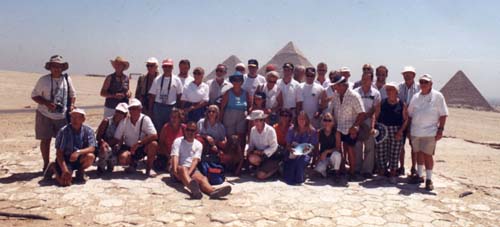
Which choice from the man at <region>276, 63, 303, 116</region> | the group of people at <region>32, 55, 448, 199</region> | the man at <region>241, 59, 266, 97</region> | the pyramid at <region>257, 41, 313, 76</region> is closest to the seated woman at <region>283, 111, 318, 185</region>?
the group of people at <region>32, 55, 448, 199</region>

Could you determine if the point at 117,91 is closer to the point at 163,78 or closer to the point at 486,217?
the point at 163,78

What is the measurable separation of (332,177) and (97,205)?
10.9ft

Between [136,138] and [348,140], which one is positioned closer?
[136,138]

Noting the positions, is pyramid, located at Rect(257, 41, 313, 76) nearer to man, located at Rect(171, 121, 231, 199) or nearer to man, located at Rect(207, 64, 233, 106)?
man, located at Rect(207, 64, 233, 106)

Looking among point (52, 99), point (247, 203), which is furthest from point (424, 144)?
point (52, 99)

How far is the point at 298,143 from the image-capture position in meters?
5.61

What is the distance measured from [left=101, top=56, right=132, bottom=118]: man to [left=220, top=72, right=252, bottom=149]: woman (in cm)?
154

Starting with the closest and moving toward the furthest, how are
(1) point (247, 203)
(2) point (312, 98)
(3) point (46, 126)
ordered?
(1) point (247, 203) → (3) point (46, 126) → (2) point (312, 98)

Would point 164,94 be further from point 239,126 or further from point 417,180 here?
point 417,180

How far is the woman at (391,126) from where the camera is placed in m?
5.58

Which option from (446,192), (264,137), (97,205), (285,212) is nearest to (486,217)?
(446,192)

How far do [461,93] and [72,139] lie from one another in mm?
34475

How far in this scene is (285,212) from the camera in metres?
4.32

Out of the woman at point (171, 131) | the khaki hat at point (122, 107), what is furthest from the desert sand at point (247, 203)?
the khaki hat at point (122, 107)
